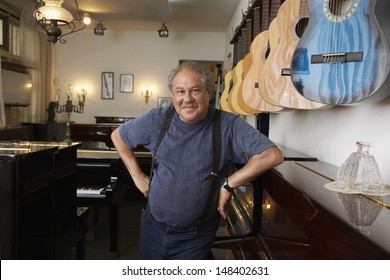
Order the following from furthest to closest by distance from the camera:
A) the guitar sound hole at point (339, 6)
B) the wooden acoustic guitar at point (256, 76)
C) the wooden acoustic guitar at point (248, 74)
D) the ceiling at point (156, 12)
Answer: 1. the ceiling at point (156, 12)
2. the wooden acoustic guitar at point (248, 74)
3. the wooden acoustic guitar at point (256, 76)
4. the guitar sound hole at point (339, 6)

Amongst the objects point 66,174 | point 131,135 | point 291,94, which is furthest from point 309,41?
point 66,174

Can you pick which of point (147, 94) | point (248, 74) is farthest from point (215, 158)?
point (147, 94)

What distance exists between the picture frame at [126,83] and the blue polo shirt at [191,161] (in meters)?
6.30

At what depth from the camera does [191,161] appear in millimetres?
1285

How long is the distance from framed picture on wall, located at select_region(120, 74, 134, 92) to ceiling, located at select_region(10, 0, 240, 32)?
1064 mm

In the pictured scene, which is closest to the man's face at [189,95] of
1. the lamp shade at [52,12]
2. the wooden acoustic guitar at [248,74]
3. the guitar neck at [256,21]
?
the wooden acoustic guitar at [248,74]

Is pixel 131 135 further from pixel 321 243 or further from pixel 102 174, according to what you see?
pixel 102 174

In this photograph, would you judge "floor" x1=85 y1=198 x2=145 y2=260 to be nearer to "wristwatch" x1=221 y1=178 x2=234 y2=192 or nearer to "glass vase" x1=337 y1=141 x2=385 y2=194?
"wristwatch" x1=221 y1=178 x2=234 y2=192

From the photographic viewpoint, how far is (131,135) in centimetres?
146

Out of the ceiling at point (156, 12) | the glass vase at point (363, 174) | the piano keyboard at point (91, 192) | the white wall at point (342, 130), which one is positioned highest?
the ceiling at point (156, 12)

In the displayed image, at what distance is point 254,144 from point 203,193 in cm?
28

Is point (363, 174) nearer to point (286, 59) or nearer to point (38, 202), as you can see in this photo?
point (286, 59)

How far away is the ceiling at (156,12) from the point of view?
17.3 feet

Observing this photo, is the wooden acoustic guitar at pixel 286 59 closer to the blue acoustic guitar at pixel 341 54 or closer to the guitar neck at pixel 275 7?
the blue acoustic guitar at pixel 341 54
